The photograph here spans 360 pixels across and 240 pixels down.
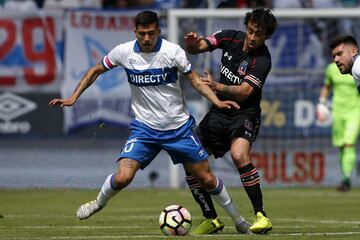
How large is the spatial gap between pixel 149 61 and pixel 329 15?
9.85m

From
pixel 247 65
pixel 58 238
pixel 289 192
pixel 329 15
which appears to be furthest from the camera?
pixel 329 15

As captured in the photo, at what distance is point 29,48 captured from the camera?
2128 centimetres

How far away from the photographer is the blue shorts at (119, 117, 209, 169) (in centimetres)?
1136

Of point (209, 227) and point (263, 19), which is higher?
point (263, 19)

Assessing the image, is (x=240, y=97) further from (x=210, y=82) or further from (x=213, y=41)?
(x=213, y=41)

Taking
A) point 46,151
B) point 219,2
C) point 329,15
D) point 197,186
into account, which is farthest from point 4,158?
point 197,186

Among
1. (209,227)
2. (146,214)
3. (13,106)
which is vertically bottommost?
(146,214)

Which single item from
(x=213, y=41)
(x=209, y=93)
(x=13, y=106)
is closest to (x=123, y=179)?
(x=209, y=93)

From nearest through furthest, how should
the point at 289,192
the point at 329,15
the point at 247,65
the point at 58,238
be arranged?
the point at 58,238
the point at 247,65
the point at 289,192
the point at 329,15

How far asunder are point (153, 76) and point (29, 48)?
405 inches

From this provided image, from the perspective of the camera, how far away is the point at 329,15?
67.7 feet

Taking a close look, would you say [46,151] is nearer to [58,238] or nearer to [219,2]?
[219,2]

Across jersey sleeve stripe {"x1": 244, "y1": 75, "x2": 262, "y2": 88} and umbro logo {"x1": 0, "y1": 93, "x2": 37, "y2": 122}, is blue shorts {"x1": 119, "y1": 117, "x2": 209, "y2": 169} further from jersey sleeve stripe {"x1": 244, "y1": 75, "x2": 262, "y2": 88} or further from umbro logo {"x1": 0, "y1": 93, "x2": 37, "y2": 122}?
umbro logo {"x1": 0, "y1": 93, "x2": 37, "y2": 122}

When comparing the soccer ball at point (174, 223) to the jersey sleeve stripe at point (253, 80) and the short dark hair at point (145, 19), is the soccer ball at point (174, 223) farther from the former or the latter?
the short dark hair at point (145, 19)
